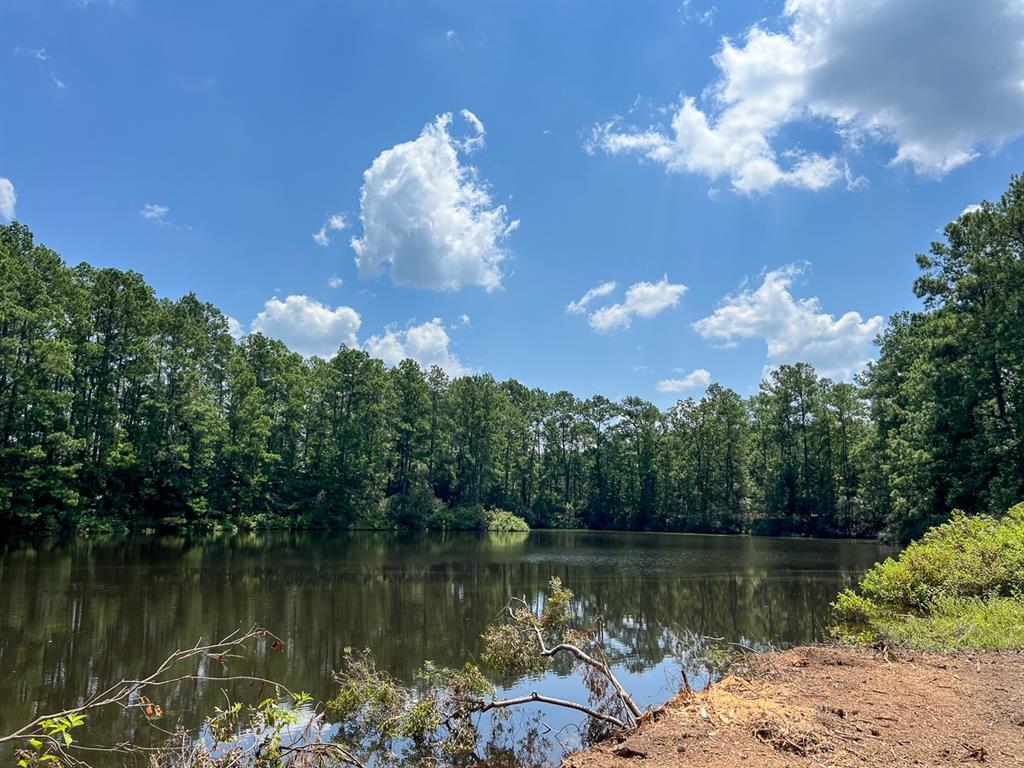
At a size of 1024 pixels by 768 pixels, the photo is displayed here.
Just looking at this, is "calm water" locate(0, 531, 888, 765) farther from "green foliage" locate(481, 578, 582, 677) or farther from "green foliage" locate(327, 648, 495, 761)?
"green foliage" locate(327, 648, 495, 761)

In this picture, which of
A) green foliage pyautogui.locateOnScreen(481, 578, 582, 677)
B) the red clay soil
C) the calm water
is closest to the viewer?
the red clay soil

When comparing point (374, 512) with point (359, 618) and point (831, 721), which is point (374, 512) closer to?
point (359, 618)

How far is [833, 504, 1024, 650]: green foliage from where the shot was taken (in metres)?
10.2

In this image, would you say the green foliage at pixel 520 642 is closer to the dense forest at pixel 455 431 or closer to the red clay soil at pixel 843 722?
the red clay soil at pixel 843 722

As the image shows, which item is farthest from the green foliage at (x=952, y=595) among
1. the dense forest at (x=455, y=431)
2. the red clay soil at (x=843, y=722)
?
the dense forest at (x=455, y=431)

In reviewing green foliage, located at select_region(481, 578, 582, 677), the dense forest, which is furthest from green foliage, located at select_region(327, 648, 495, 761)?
the dense forest

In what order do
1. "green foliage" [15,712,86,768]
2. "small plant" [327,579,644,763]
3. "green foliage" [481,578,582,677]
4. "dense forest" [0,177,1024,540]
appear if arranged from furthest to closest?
"dense forest" [0,177,1024,540]
"green foliage" [481,578,582,677]
"small plant" [327,579,644,763]
"green foliage" [15,712,86,768]

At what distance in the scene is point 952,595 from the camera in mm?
12945

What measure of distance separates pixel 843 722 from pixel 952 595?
8.99 m

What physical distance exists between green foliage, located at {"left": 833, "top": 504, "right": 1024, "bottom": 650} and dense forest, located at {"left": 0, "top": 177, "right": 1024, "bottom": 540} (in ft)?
44.6

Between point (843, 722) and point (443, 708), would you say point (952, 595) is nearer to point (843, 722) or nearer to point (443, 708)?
point (843, 722)

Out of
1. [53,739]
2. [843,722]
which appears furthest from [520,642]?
[53,739]

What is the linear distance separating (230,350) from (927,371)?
165 feet

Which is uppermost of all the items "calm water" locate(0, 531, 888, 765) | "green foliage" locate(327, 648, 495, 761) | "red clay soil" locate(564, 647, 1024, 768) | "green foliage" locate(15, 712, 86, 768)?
"green foliage" locate(15, 712, 86, 768)
